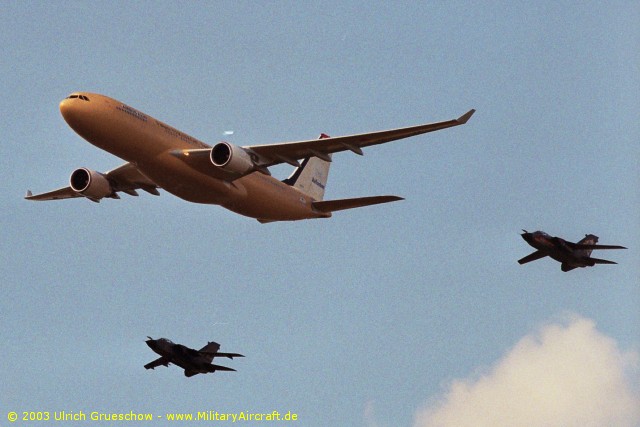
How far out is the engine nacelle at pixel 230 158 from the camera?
178ft

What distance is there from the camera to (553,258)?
196 feet

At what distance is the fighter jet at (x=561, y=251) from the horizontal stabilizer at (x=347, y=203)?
7.64 m

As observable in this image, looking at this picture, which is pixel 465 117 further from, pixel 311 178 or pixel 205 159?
pixel 311 178

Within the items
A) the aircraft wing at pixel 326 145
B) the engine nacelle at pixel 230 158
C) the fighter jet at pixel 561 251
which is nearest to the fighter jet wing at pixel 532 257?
the fighter jet at pixel 561 251

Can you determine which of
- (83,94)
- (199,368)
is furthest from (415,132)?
(199,368)

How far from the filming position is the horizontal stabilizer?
56281mm

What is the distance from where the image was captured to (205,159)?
5512cm

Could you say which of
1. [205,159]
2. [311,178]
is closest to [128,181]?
[205,159]

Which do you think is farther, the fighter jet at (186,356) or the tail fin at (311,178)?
the tail fin at (311,178)

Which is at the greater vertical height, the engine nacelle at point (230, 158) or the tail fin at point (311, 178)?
the tail fin at point (311, 178)

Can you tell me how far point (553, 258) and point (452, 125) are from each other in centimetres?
1263

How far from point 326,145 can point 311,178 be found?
14007 millimetres

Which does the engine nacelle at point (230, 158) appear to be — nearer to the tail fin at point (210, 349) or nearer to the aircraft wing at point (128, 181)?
the aircraft wing at point (128, 181)

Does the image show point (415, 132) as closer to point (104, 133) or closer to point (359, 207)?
point (359, 207)
